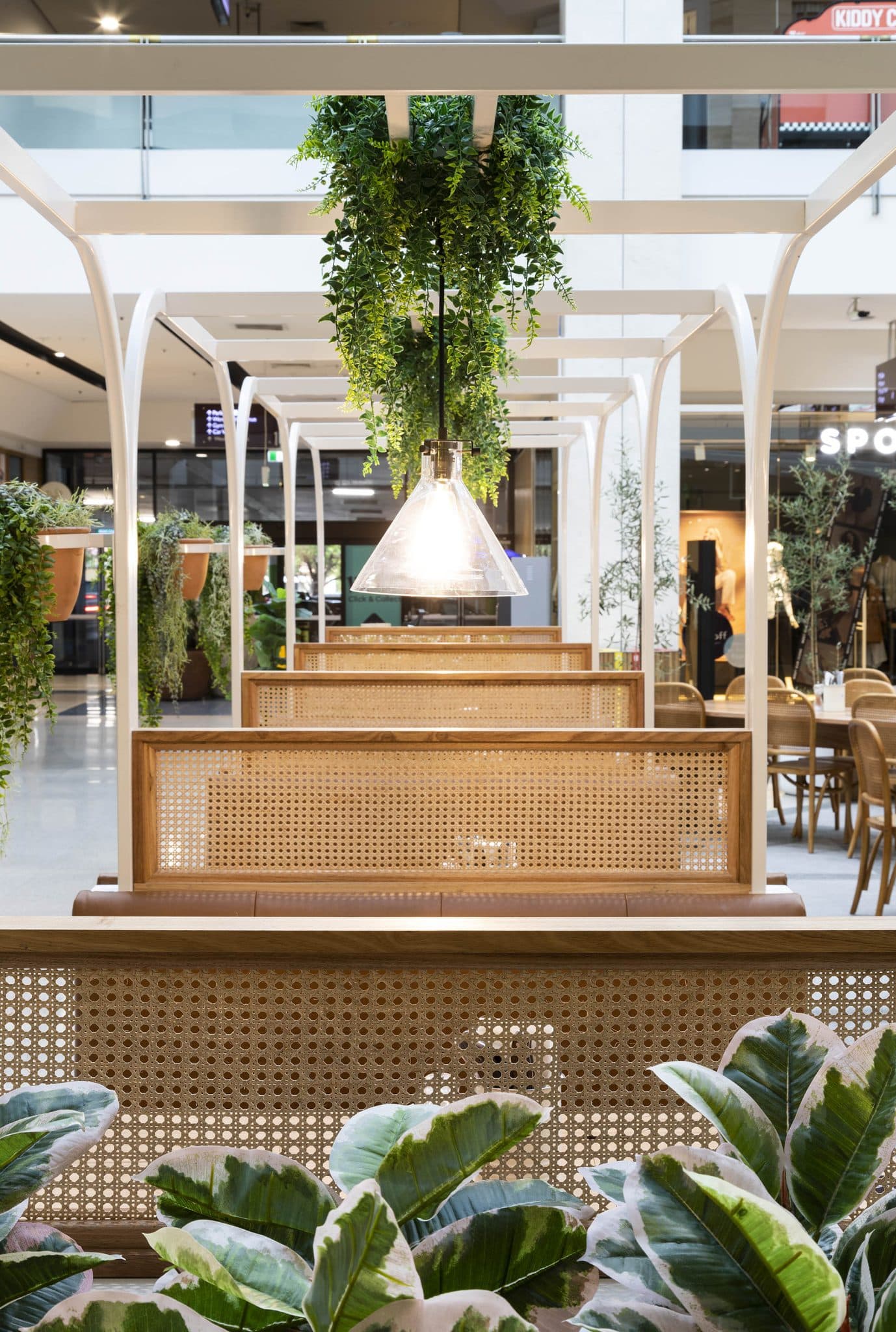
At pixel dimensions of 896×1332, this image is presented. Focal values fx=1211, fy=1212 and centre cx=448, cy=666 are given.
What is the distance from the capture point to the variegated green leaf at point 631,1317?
63 cm

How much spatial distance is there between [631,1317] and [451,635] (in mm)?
9105

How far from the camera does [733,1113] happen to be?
0.74m

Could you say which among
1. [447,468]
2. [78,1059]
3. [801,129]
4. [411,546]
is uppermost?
[801,129]

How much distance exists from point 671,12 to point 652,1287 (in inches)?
465

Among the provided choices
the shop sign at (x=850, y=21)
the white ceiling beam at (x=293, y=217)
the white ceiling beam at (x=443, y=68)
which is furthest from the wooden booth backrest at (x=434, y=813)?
the shop sign at (x=850, y=21)

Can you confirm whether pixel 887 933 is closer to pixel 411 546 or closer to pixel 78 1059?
pixel 78 1059

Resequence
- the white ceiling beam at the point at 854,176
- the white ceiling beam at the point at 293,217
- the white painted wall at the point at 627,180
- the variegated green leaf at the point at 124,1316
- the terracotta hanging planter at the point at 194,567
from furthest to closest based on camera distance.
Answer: the white painted wall at the point at 627,180, the terracotta hanging planter at the point at 194,567, the white ceiling beam at the point at 293,217, the white ceiling beam at the point at 854,176, the variegated green leaf at the point at 124,1316

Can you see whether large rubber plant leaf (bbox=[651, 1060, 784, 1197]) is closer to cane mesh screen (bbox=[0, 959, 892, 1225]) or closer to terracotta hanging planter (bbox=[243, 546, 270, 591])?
cane mesh screen (bbox=[0, 959, 892, 1225])

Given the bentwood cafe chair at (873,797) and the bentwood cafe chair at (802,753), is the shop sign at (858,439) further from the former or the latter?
the bentwood cafe chair at (873,797)

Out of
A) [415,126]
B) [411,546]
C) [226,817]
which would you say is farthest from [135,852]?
[415,126]

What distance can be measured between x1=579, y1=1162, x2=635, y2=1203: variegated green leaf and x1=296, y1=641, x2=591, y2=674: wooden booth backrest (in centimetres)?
705

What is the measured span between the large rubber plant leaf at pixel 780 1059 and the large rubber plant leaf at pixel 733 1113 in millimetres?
31

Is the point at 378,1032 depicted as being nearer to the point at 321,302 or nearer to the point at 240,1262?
the point at 240,1262

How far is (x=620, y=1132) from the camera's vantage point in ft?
4.37
